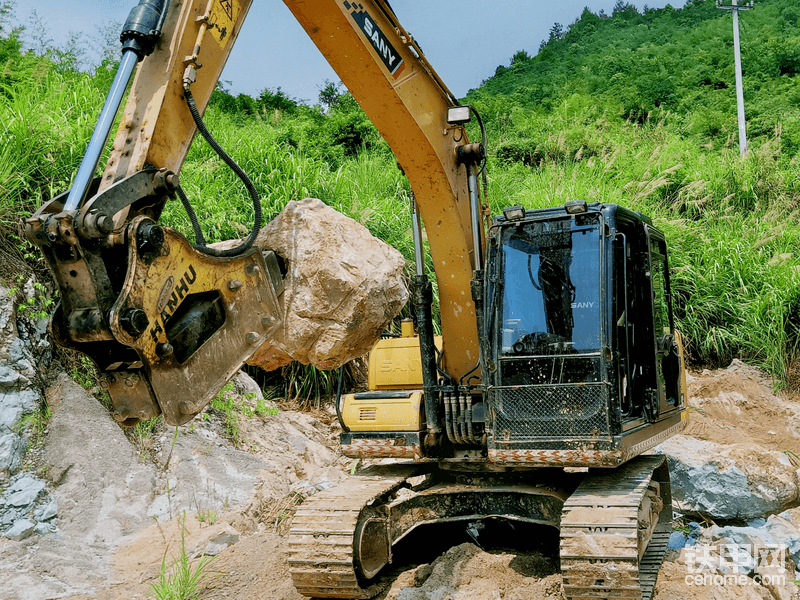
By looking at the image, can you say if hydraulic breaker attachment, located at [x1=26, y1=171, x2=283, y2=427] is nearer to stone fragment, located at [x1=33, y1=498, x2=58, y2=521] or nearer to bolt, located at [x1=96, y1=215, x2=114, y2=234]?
→ bolt, located at [x1=96, y1=215, x2=114, y2=234]

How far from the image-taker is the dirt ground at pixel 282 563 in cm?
403

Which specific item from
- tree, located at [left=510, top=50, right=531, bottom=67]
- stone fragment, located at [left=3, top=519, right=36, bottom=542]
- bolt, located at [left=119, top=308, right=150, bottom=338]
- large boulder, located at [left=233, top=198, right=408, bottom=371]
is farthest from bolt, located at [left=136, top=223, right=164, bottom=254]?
tree, located at [left=510, top=50, right=531, bottom=67]

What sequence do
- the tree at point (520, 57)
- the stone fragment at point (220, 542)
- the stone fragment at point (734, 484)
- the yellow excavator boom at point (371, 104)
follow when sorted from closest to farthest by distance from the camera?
the yellow excavator boom at point (371, 104) < the stone fragment at point (220, 542) < the stone fragment at point (734, 484) < the tree at point (520, 57)

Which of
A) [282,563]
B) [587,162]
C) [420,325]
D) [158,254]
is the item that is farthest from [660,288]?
[587,162]

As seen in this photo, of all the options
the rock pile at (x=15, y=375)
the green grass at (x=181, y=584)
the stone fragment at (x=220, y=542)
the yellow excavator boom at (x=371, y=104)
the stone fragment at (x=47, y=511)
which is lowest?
the stone fragment at (x=220, y=542)

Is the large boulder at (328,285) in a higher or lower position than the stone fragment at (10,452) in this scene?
higher

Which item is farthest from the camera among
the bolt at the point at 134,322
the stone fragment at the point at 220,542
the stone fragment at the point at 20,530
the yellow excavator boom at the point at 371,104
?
the stone fragment at the point at 220,542

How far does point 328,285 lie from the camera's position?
5.20 meters

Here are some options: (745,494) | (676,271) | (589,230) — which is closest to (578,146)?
(676,271)

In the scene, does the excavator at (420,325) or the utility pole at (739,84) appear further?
the utility pole at (739,84)

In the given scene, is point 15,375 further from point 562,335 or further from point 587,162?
point 587,162

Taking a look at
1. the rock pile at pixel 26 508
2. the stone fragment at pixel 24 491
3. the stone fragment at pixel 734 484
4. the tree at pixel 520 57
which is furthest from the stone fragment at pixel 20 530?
the tree at pixel 520 57

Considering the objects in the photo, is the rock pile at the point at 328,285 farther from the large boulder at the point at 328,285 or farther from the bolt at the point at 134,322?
the bolt at the point at 134,322

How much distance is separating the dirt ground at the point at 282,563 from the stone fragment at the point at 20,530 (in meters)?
0.58
